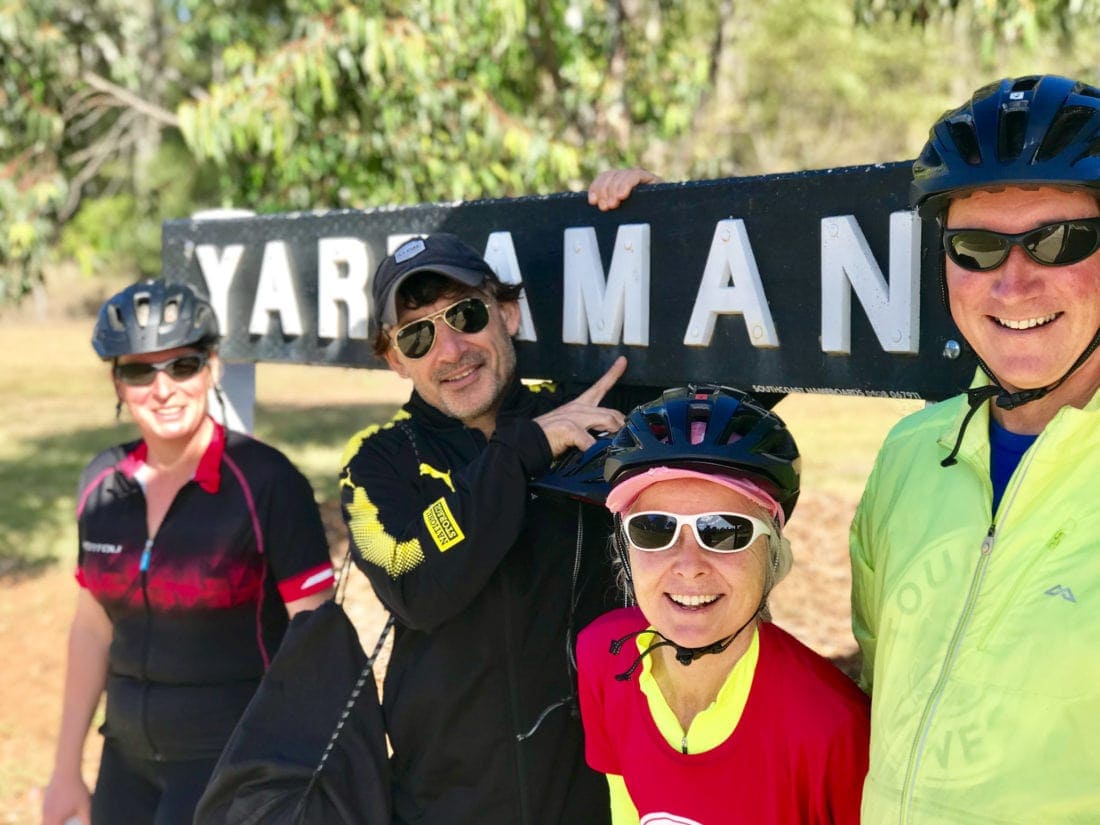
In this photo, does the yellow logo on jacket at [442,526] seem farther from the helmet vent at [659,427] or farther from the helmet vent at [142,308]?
the helmet vent at [142,308]

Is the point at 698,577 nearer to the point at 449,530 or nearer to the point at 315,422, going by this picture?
the point at 449,530

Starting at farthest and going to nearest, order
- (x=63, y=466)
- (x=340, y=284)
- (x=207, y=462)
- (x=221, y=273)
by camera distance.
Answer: (x=63, y=466)
(x=221, y=273)
(x=340, y=284)
(x=207, y=462)

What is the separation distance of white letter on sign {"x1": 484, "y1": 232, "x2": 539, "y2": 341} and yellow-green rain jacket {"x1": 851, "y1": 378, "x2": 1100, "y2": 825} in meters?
1.62

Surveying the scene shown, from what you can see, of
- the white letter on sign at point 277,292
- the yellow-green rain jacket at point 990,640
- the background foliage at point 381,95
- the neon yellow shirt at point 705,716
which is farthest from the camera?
the background foliage at point 381,95

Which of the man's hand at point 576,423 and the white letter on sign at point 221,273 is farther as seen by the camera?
the white letter on sign at point 221,273

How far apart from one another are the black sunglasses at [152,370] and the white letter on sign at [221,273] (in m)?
0.76

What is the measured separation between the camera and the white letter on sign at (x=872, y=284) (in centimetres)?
253

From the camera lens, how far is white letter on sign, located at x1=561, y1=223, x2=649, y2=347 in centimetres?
311

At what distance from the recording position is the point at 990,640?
1765 mm

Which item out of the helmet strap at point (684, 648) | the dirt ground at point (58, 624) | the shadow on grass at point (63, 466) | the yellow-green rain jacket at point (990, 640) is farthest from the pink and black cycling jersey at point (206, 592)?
the shadow on grass at point (63, 466)

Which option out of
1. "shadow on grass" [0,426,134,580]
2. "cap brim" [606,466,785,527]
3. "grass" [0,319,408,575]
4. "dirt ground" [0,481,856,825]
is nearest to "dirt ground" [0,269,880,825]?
"dirt ground" [0,481,856,825]

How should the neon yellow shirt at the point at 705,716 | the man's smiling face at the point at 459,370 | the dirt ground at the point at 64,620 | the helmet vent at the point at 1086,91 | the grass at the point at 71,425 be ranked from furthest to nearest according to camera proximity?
1. the grass at the point at 71,425
2. the dirt ground at the point at 64,620
3. the man's smiling face at the point at 459,370
4. the neon yellow shirt at the point at 705,716
5. the helmet vent at the point at 1086,91

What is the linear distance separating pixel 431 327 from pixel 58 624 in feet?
23.4

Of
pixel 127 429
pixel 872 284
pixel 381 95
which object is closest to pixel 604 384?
pixel 872 284
